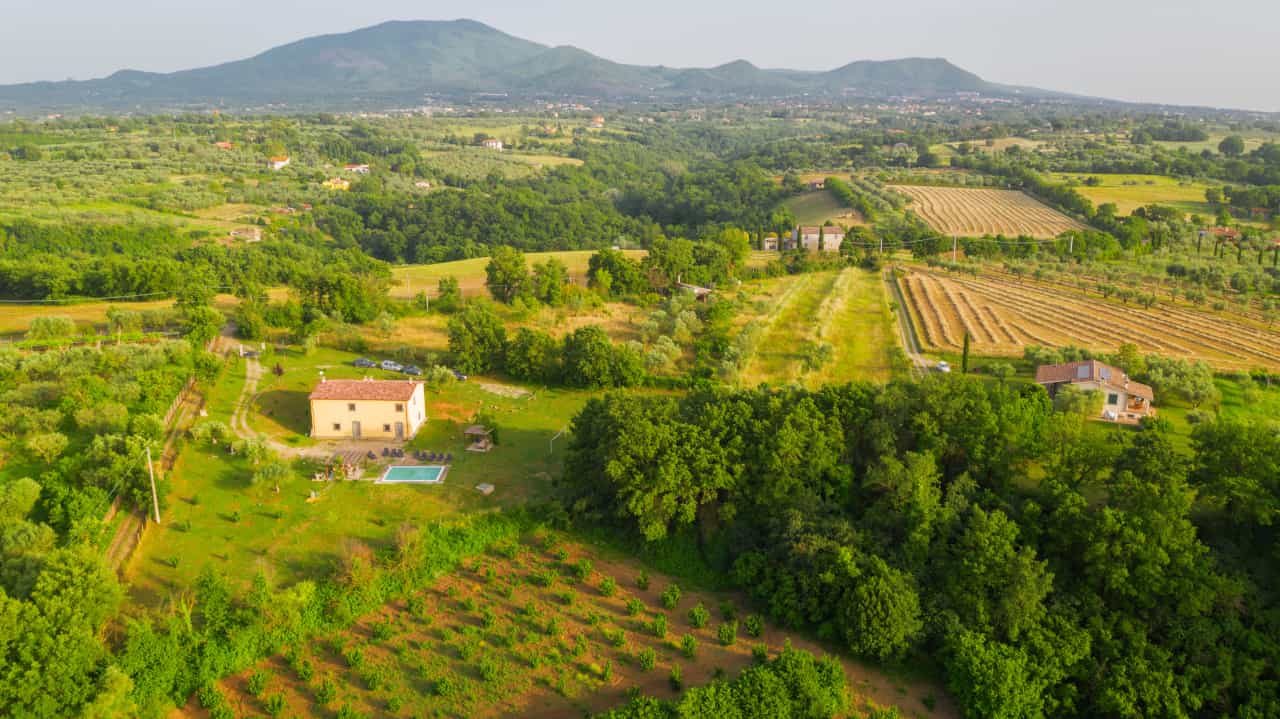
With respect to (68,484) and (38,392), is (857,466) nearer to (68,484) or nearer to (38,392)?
(68,484)

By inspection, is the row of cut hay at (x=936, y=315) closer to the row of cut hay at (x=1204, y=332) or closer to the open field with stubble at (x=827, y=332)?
the open field with stubble at (x=827, y=332)

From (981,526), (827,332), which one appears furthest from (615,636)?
(827,332)

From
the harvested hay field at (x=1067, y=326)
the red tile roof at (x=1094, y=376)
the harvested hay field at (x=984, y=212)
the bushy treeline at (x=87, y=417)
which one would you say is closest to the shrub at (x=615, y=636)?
the bushy treeline at (x=87, y=417)

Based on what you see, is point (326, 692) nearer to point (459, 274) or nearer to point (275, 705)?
point (275, 705)

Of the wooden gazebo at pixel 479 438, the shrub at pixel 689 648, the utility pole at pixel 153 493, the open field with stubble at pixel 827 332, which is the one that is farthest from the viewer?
the open field with stubble at pixel 827 332

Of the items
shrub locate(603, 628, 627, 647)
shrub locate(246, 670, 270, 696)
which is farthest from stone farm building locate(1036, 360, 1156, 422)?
shrub locate(246, 670, 270, 696)

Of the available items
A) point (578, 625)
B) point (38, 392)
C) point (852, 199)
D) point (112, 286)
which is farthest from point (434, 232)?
point (578, 625)
